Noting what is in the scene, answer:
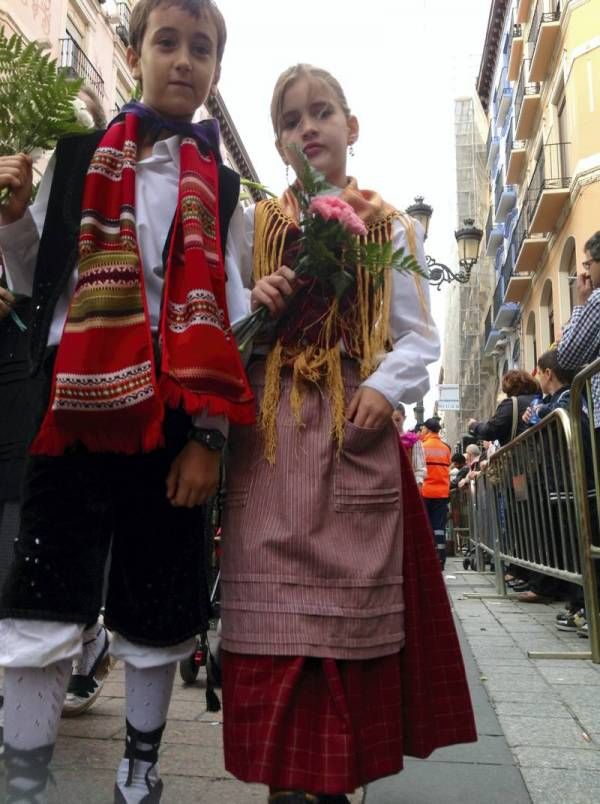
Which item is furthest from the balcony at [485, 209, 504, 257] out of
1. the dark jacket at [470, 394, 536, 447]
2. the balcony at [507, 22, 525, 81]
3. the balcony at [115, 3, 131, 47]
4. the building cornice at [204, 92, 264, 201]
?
the dark jacket at [470, 394, 536, 447]

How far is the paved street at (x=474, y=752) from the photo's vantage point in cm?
213

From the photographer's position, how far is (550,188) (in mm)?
19672

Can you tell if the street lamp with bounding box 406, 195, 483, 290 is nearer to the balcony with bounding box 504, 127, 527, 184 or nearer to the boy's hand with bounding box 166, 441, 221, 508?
the boy's hand with bounding box 166, 441, 221, 508

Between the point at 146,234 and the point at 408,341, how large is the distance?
670 millimetres

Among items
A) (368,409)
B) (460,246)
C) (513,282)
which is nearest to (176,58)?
(368,409)

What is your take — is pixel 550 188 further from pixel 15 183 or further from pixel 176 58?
pixel 15 183

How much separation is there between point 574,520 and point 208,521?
307 centimetres

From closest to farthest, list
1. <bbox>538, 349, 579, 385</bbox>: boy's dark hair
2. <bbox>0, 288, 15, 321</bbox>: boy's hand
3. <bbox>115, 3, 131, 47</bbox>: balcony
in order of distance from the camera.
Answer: <bbox>0, 288, 15, 321</bbox>: boy's hand → <bbox>538, 349, 579, 385</bbox>: boy's dark hair → <bbox>115, 3, 131, 47</bbox>: balcony

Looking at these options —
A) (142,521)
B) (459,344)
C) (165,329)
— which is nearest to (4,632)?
(142,521)

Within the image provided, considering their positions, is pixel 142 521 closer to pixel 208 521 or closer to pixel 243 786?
pixel 208 521

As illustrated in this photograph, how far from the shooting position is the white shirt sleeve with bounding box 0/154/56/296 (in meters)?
1.89

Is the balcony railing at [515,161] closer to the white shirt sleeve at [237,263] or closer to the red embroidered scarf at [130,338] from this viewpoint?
the white shirt sleeve at [237,263]

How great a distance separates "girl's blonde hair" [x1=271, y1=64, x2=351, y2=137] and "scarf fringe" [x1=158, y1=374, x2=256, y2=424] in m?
0.94

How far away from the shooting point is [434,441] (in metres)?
10.9
